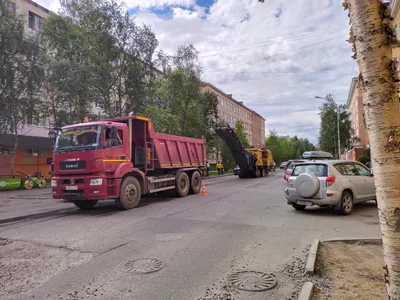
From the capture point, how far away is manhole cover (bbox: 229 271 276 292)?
13.6 feet

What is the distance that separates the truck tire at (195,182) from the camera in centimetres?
1603

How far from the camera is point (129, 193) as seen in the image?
11.1 meters

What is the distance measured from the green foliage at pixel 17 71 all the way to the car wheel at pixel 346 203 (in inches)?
848

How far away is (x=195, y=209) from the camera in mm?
10844

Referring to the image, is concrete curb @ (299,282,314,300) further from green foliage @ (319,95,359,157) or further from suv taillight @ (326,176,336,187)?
green foliage @ (319,95,359,157)

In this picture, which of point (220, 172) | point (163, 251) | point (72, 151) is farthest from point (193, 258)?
point (220, 172)

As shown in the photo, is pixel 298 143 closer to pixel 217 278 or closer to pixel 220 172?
pixel 220 172

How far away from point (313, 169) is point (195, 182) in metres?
7.46

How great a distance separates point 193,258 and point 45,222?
214 inches

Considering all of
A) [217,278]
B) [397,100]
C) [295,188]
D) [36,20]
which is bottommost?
[217,278]

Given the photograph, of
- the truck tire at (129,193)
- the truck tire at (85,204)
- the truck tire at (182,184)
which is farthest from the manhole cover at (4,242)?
the truck tire at (182,184)

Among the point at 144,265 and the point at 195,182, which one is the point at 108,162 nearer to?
the point at 144,265

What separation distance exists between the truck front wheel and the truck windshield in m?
5.18

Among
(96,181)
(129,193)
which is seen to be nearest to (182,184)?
(129,193)
